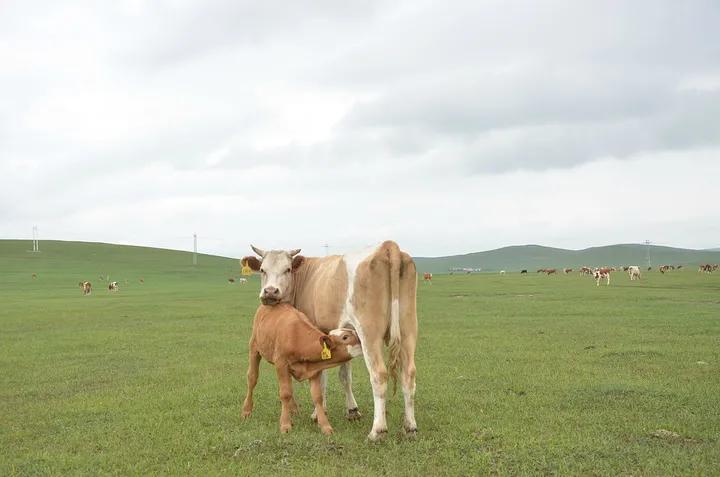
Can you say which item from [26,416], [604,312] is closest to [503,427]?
[26,416]

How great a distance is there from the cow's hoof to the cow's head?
2570mm

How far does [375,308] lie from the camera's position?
28.8ft

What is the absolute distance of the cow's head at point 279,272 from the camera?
9758 millimetres

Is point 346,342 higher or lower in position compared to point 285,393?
higher

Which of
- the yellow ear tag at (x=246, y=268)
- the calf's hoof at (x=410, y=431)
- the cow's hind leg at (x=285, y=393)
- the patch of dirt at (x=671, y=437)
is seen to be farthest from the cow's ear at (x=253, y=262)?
the patch of dirt at (x=671, y=437)

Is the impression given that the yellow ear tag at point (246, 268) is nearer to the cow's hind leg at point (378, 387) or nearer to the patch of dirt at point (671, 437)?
the cow's hind leg at point (378, 387)

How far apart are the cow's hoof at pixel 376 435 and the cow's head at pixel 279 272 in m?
2.57

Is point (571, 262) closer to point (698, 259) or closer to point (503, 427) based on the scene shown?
point (698, 259)

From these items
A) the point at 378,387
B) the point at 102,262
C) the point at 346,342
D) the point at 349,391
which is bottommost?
the point at 349,391

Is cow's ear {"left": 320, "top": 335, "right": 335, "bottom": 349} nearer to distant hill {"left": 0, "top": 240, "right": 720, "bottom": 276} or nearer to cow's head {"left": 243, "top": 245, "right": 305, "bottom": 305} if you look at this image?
cow's head {"left": 243, "top": 245, "right": 305, "bottom": 305}

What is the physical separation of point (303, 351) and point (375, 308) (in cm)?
115

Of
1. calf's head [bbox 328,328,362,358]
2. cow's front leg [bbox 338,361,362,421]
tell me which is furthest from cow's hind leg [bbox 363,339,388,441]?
cow's front leg [bbox 338,361,362,421]

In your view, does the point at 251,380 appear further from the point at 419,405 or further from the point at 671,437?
the point at 671,437

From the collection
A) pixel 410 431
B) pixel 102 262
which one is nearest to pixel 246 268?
pixel 410 431
